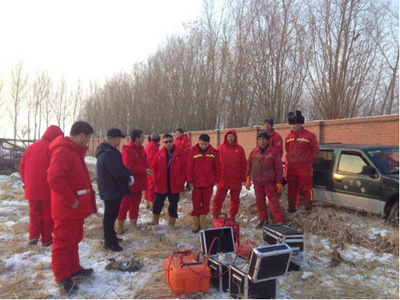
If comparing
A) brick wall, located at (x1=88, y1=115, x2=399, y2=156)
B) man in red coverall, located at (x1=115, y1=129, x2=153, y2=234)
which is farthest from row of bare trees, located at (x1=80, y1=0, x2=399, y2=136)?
man in red coverall, located at (x1=115, y1=129, x2=153, y2=234)

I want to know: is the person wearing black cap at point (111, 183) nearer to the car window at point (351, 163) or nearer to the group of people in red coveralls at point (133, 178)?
the group of people in red coveralls at point (133, 178)

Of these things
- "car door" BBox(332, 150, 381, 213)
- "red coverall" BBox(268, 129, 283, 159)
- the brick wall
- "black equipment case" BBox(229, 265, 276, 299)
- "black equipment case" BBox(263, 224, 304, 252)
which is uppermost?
the brick wall

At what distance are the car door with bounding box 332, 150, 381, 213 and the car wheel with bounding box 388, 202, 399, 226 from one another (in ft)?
0.71

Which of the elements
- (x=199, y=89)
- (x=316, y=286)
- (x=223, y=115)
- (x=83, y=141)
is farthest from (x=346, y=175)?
(x=199, y=89)

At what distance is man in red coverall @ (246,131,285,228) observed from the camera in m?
5.77

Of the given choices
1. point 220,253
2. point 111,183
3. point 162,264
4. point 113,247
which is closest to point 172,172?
point 111,183

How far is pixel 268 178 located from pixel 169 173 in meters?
1.98

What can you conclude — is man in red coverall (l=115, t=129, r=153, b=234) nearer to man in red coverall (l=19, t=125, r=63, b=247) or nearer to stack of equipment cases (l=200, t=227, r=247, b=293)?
man in red coverall (l=19, t=125, r=63, b=247)

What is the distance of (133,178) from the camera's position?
16.8 feet

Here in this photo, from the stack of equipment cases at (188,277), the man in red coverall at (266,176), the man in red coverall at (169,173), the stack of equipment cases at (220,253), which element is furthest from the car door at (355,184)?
the stack of equipment cases at (188,277)

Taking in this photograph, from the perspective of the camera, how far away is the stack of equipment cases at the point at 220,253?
360 cm

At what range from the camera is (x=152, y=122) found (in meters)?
28.0

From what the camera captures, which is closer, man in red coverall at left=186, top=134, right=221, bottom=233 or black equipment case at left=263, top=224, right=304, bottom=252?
black equipment case at left=263, top=224, right=304, bottom=252

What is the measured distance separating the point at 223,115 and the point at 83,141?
61.4 ft
